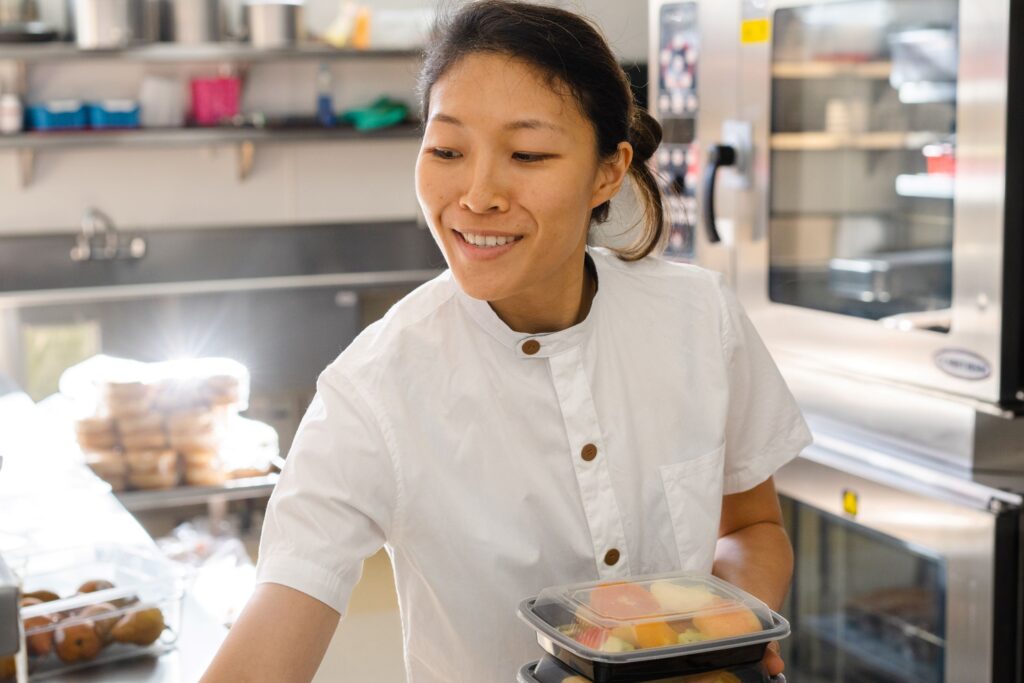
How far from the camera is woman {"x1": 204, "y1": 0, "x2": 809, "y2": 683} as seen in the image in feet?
3.70

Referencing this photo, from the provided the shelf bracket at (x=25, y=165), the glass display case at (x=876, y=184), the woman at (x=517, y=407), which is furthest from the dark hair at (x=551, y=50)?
the shelf bracket at (x=25, y=165)

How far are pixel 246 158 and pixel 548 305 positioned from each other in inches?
154

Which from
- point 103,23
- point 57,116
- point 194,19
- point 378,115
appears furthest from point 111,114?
point 378,115

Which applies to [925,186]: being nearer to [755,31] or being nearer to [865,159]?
[865,159]

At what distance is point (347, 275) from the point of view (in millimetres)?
5113

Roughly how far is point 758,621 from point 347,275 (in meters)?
4.27

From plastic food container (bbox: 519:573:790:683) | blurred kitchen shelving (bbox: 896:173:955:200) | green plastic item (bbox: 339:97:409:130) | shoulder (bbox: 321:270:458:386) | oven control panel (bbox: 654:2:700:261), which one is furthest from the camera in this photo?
green plastic item (bbox: 339:97:409:130)

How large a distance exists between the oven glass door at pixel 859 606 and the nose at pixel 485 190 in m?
1.37

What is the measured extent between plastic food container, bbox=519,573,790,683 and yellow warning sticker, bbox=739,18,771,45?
1737 millimetres

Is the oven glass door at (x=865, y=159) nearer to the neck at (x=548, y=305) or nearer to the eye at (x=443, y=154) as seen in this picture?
the neck at (x=548, y=305)

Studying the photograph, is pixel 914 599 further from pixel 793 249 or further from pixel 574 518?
pixel 574 518

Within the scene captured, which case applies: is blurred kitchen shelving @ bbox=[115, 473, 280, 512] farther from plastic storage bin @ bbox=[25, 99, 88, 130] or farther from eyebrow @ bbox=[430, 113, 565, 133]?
plastic storage bin @ bbox=[25, 99, 88, 130]

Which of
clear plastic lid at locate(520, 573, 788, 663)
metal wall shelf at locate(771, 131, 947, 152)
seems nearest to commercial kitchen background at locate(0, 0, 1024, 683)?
metal wall shelf at locate(771, 131, 947, 152)

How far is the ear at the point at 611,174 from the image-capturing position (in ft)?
4.12
